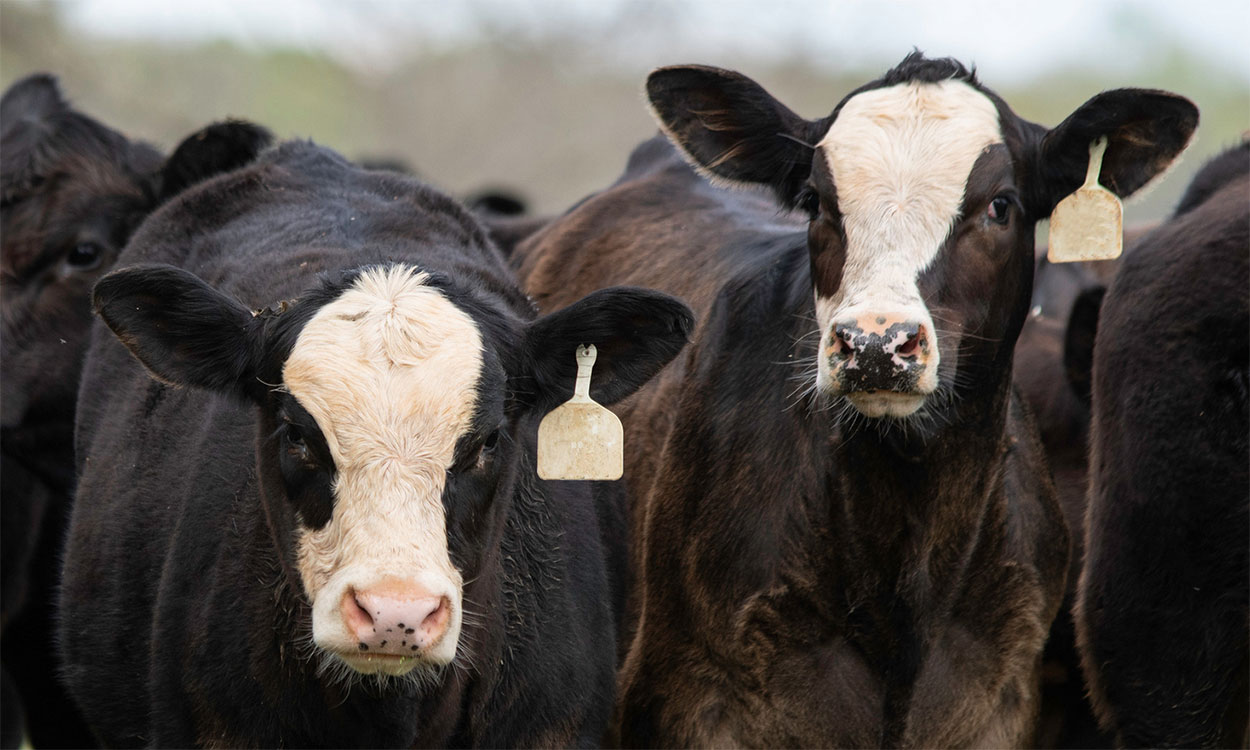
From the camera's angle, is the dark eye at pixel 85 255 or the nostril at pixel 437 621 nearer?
the nostril at pixel 437 621

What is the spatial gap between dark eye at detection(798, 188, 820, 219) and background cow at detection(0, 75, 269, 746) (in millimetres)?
2739

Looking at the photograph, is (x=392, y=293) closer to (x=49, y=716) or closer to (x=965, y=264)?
(x=965, y=264)

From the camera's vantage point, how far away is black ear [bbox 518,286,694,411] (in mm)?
4508

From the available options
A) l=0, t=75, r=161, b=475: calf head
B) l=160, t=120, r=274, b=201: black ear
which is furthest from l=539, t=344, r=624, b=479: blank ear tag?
l=0, t=75, r=161, b=475: calf head

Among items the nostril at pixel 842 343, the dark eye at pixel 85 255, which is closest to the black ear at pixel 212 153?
the dark eye at pixel 85 255

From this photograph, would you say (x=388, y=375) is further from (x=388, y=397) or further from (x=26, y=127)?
(x=26, y=127)

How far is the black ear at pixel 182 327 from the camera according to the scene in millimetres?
4324

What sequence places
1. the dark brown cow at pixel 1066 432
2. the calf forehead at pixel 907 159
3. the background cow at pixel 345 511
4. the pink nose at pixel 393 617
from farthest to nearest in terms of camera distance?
1. the dark brown cow at pixel 1066 432
2. the calf forehead at pixel 907 159
3. the background cow at pixel 345 511
4. the pink nose at pixel 393 617

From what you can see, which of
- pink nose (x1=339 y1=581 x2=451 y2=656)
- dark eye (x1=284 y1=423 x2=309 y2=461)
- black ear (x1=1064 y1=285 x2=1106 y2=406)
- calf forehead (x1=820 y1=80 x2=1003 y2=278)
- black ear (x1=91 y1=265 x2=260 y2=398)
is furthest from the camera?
black ear (x1=1064 y1=285 x2=1106 y2=406)

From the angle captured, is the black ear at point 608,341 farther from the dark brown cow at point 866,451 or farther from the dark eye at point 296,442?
the dark eye at point 296,442

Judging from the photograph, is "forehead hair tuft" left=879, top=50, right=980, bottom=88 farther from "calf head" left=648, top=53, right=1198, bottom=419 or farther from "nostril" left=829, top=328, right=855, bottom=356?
"nostril" left=829, top=328, right=855, bottom=356

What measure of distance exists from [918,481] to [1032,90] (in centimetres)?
3025

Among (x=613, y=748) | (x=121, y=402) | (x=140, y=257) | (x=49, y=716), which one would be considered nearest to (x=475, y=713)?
(x=613, y=748)

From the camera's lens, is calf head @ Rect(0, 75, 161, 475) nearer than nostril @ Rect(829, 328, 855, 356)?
No
